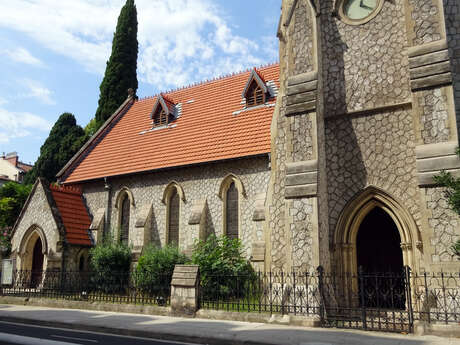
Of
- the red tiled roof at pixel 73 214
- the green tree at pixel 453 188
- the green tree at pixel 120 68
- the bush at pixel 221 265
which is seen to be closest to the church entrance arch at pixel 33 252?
the red tiled roof at pixel 73 214

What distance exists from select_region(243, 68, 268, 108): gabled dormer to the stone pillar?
943 cm

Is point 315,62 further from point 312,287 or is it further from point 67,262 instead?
point 67,262

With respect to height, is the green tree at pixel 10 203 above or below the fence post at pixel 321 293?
above

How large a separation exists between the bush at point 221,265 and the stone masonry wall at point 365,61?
6065 millimetres

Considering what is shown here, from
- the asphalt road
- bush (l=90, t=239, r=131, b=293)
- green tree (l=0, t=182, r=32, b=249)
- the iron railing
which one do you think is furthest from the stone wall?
the asphalt road

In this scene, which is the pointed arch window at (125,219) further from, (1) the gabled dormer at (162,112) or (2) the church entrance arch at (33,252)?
(1) the gabled dormer at (162,112)

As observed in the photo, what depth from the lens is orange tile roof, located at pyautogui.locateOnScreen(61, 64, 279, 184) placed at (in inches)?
703

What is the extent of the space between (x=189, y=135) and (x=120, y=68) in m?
13.4

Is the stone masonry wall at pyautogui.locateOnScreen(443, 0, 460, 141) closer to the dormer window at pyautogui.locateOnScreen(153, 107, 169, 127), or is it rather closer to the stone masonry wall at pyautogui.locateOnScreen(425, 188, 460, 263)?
the stone masonry wall at pyautogui.locateOnScreen(425, 188, 460, 263)

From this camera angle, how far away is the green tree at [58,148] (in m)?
37.3

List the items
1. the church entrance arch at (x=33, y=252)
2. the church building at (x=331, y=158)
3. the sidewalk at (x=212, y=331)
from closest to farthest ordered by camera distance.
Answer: the sidewalk at (x=212, y=331), the church building at (x=331, y=158), the church entrance arch at (x=33, y=252)

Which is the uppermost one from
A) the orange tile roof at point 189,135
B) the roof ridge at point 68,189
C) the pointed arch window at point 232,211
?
the orange tile roof at point 189,135

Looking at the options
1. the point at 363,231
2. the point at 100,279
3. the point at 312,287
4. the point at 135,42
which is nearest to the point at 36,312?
the point at 100,279

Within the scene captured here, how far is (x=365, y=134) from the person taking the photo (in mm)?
12602
